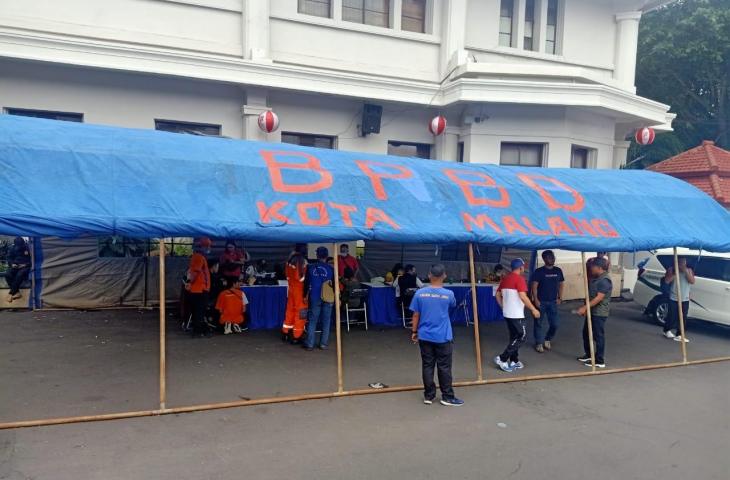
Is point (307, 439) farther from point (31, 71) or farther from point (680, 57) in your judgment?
point (680, 57)

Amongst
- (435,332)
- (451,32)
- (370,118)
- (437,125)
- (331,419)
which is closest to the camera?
(331,419)

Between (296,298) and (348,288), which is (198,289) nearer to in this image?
(296,298)

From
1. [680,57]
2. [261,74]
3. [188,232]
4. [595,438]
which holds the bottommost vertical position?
[595,438]

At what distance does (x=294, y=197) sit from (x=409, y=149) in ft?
25.1

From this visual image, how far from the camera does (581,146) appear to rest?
1463cm

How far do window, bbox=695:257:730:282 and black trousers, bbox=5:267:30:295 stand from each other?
14308 millimetres

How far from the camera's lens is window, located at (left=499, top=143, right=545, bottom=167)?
46.6ft

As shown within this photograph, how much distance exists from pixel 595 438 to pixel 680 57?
913 inches

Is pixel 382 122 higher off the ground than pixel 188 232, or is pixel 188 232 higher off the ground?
pixel 382 122

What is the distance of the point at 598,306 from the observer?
28.6 feet

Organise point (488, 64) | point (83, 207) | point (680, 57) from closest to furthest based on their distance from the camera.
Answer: point (83, 207)
point (488, 64)
point (680, 57)

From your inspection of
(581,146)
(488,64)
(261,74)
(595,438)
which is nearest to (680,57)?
(581,146)

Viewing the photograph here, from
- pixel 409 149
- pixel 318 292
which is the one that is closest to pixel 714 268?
pixel 409 149

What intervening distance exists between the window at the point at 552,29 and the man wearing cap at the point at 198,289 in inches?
449
